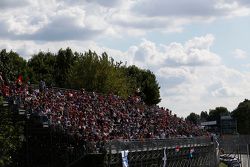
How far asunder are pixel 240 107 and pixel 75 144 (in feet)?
434

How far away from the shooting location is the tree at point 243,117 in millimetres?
153387

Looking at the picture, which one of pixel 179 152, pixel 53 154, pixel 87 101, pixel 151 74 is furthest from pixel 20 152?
pixel 151 74

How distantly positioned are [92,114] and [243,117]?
119857mm

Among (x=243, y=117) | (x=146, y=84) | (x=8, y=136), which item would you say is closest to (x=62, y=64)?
(x=146, y=84)

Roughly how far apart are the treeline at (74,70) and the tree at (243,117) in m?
66.7

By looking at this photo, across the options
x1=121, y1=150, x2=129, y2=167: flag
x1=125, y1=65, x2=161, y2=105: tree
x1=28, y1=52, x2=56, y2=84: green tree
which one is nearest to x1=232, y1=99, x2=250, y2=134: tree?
x1=125, y1=65, x2=161, y2=105: tree

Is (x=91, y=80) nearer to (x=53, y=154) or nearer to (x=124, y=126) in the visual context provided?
(x=124, y=126)

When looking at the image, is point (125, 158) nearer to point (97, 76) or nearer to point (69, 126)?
point (69, 126)

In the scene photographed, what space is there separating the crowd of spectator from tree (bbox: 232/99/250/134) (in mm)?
94548

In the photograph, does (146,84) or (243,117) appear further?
(243,117)

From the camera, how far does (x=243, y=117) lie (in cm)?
16000

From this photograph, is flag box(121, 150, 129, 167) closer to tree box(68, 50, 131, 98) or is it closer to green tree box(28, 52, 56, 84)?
tree box(68, 50, 131, 98)

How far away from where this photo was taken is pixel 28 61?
88.3 metres

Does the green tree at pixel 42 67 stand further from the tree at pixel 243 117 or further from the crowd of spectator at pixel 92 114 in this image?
the tree at pixel 243 117
